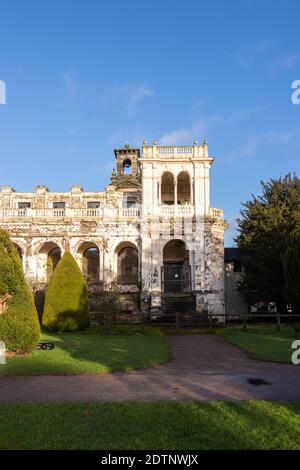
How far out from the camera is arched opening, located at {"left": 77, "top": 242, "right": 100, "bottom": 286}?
35844 millimetres

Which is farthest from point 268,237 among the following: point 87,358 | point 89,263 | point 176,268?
point 87,358

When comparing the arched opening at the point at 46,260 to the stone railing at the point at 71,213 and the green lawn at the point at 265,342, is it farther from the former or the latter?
the green lawn at the point at 265,342

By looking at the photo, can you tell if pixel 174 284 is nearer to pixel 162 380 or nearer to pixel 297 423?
pixel 162 380

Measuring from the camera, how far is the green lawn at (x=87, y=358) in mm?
12828

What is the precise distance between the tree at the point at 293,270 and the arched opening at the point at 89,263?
1505 centimetres

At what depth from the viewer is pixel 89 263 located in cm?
4334

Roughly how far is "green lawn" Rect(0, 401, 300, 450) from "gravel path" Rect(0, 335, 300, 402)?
0.99 meters

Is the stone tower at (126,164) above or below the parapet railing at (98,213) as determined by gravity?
above

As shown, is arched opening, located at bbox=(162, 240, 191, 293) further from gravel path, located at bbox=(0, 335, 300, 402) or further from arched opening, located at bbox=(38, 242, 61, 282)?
gravel path, located at bbox=(0, 335, 300, 402)

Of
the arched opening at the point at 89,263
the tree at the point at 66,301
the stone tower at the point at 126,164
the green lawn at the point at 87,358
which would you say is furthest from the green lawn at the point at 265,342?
the stone tower at the point at 126,164

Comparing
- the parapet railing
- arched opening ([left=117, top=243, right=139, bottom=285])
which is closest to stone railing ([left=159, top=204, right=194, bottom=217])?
the parapet railing

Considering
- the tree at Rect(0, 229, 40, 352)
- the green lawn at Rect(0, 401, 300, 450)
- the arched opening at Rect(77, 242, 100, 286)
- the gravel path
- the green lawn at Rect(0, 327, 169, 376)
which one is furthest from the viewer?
the arched opening at Rect(77, 242, 100, 286)

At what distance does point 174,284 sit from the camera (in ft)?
121
